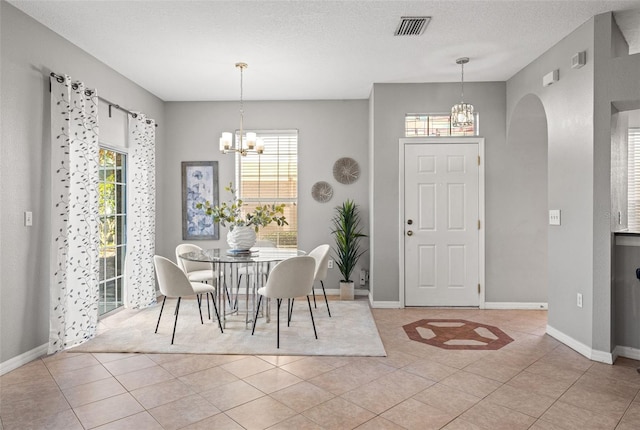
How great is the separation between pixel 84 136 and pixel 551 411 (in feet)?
13.7

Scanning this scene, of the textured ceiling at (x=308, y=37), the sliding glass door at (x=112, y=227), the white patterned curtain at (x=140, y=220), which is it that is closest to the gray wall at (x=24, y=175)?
the textured ceiling at (x=308, y=37)

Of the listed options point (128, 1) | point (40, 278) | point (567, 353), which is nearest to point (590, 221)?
point (567, 353)

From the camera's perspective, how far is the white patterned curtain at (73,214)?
3.26m

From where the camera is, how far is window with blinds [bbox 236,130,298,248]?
5.54m

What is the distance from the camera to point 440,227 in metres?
4.81

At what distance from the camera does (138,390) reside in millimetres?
2594

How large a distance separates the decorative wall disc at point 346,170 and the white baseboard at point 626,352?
11.1 feet

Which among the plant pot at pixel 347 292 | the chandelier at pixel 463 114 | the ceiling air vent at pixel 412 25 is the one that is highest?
the ceiling air vent at pixel 412 25

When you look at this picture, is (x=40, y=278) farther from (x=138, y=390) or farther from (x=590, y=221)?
(x=590, y=221)

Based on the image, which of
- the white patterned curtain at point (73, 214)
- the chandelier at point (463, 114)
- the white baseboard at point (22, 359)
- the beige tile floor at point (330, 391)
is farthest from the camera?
the chandelier at point (463, 114)

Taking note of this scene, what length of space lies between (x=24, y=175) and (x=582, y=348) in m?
4.68

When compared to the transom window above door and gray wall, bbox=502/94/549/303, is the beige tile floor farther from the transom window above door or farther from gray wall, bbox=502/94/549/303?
the transom window above door

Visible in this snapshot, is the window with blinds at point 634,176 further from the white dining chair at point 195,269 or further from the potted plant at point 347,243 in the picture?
the white dining chair at point 195,269

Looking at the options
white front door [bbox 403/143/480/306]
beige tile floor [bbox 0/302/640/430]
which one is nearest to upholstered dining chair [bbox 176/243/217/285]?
beige tile floor [bbox 0/302/640/430]
